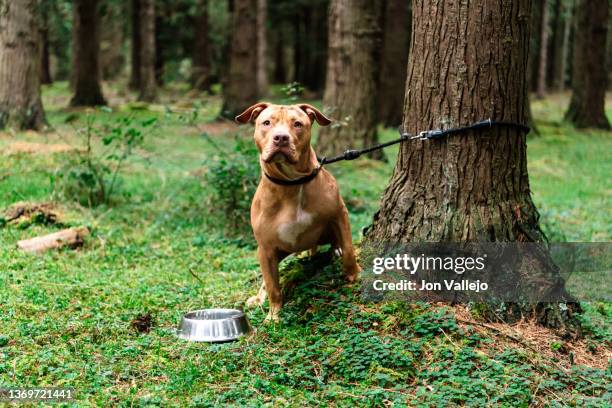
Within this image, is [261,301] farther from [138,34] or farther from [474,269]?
[138,34]

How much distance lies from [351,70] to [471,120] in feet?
25.0

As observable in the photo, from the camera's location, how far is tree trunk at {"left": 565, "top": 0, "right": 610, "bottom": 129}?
2046cm

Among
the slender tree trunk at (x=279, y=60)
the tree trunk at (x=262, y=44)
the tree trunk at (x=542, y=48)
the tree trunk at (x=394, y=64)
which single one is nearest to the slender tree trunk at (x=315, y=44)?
the slender tree trunk at (x=279, y=60)

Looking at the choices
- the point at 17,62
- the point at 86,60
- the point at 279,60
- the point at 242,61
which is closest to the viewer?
the point at 17,62

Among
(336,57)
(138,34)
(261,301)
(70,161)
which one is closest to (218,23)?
(138,34)

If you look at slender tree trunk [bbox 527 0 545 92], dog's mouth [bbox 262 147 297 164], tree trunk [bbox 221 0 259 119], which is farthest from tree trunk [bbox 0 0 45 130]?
slender tree trunk [bbox 527 0 545 92]

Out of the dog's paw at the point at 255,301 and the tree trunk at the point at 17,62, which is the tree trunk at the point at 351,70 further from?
the dog's paw at the point at 255,301

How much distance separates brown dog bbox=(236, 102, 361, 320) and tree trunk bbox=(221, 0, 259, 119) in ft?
44.3

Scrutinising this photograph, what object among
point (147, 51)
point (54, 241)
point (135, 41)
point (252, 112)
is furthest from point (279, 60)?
point (252, 112)

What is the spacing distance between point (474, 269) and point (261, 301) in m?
1.66

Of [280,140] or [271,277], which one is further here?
[271,277]

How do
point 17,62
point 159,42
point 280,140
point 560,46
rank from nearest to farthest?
point 280,140, point 17,62, point 159,42, point 560,46

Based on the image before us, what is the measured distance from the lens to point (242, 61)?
1861cm

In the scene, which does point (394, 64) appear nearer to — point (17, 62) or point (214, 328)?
point (17, 62)
